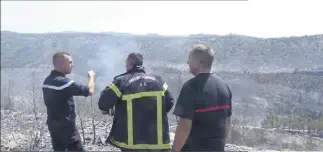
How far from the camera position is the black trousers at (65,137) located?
11.8ft

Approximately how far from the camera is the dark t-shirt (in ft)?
8.78

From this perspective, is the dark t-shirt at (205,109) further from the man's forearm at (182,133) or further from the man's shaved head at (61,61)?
the man's shaved head at (61,61)

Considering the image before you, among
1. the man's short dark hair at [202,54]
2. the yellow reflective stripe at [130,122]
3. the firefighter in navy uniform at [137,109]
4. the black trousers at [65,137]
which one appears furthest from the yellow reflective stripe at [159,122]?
the black trousers at [65,137]

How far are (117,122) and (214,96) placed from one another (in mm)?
944

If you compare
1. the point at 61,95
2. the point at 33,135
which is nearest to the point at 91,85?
the point at 61,95

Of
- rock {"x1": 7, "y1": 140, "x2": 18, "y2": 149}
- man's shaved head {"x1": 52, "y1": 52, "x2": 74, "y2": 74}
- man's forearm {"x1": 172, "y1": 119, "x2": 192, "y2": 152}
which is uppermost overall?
man's shaved head {"x1": 52, "y1": 52, "x2": 74, "y2": 74}

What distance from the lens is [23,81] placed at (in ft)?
40.2

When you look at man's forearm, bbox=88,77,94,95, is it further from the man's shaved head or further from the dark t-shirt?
the dark t-shirt

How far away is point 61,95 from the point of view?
3.52 metres

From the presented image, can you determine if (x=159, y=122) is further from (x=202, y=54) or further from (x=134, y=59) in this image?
(x=202, y=54)

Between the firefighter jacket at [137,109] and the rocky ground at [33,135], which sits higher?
the firefighter jacket at [137,109]

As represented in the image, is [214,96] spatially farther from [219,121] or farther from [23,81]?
[23,81]

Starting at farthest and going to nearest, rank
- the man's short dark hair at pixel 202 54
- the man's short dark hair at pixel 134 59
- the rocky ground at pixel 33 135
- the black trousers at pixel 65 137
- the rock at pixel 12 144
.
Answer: the rock at pixel 12 144
the rocky ground at pixel 33 135
the black trousers at pixel 65 137
the man's short dark hair at pixel 134 59
the man's short dark hair at pixel 202 54

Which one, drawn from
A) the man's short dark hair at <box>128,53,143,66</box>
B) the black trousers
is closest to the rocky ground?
the black trousers
